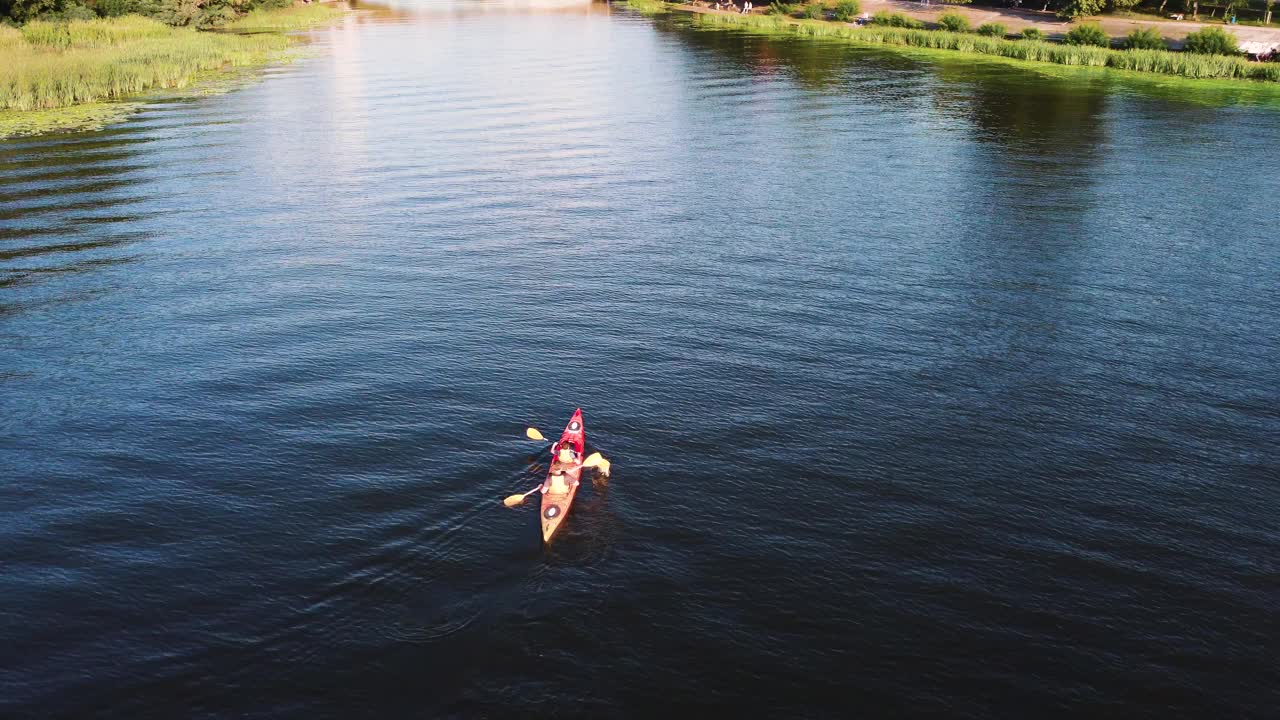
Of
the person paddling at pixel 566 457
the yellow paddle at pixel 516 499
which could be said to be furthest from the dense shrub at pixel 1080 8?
the yellow paddle at pixel 516 499

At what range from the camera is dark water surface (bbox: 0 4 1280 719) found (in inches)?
969

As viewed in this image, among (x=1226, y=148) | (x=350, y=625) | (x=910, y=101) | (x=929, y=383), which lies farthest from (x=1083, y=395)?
(x=910, y=101)

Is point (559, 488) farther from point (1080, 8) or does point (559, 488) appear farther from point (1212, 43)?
point (1080, 8)

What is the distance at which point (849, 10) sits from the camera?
156250 mm

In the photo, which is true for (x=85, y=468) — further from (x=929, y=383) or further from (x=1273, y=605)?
(x=1273, y=605)

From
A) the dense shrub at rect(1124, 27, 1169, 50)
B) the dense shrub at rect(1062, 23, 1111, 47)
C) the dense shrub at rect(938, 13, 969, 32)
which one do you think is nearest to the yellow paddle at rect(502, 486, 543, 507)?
the dense shrub at rect(1124, 27, 1169, 50)

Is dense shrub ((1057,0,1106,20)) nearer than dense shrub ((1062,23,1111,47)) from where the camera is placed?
No

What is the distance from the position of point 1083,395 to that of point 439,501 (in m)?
25.0

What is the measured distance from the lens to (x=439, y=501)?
101 ft

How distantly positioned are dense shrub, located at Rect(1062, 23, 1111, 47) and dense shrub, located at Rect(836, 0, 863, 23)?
42277 mm

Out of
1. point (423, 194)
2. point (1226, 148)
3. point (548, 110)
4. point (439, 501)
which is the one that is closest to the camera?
point (439, 501)

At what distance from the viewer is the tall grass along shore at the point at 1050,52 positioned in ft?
340

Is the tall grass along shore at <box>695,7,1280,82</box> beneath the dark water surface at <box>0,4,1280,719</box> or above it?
above

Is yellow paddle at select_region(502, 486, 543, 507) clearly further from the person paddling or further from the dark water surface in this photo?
the person paddling
